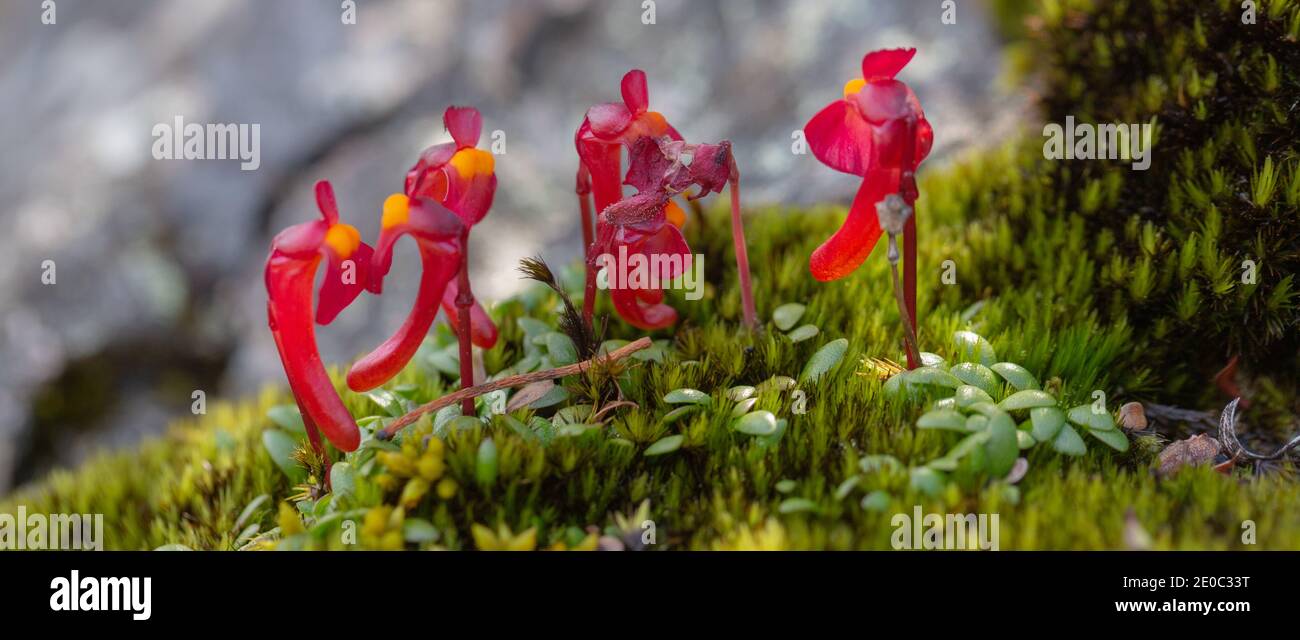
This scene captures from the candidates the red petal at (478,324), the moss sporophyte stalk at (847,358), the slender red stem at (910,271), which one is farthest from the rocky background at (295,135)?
the slender red stem at (910,271)

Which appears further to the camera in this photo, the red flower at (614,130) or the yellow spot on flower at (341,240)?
the red flower at (614,130)

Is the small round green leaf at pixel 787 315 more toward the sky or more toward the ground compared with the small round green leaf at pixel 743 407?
more toward the sky

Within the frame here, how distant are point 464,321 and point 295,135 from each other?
12.4ft

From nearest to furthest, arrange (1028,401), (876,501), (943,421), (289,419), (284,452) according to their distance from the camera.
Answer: (876,501) < (943,421) < (1028,401) < (284,452) < (289,419)

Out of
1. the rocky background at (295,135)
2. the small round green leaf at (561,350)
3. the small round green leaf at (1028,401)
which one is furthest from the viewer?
the rocky background at (295,135)

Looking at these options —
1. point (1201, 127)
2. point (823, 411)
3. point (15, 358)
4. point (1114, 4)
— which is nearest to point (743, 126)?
point (1114, 4)

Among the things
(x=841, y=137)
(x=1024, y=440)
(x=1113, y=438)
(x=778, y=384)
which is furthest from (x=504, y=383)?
(x=1113, y=438)

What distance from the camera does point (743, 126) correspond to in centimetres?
451

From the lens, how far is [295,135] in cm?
527

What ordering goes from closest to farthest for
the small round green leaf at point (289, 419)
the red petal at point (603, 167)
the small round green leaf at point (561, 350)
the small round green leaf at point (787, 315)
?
the red petal at point (603, 167)
the small round green leaf at point (561, 350)
the small round green leaf at point (787, 315)
the small round green leaf at point (289, 419)

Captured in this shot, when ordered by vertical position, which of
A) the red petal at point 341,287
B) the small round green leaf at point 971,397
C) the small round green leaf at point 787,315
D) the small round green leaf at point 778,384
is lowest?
the small round green leaf at point 971,397

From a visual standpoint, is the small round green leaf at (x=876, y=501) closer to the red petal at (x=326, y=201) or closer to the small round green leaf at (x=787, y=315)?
the small round green leaf at (x=787, y=315)

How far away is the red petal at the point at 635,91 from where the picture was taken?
215 centimetres

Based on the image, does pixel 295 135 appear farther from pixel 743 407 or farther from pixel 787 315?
pixel 743 407
